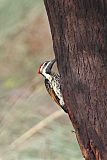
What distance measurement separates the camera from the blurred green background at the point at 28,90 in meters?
2.30

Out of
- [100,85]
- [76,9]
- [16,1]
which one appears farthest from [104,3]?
[16,1]

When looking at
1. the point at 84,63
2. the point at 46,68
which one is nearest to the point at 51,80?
the point at 46,68

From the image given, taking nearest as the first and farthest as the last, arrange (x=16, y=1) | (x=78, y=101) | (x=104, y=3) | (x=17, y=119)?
1. (x=104, y=3)
2. (x=78, y=101)
3. (x=16, y=1)
4. (x=17, y=119)

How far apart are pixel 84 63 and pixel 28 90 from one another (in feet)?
3.42

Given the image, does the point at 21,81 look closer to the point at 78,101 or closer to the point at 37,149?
the point at 37,149

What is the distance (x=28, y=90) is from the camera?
2449 millimetres

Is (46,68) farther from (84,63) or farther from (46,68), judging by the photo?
(84,63)

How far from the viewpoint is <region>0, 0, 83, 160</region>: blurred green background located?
7.54 ft

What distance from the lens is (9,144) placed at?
2.39 meters

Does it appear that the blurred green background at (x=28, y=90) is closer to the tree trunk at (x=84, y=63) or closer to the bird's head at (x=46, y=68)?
the bird's head at (x=46, y=68)

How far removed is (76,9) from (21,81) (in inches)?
43.9

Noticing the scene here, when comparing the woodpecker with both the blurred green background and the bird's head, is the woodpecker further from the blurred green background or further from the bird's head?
the blurred green background

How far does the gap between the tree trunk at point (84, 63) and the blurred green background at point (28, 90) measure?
2.62 ft

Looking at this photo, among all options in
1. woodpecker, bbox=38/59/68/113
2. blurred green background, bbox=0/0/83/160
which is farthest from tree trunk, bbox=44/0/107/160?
blurred green background, bbox=0/0/83/160
